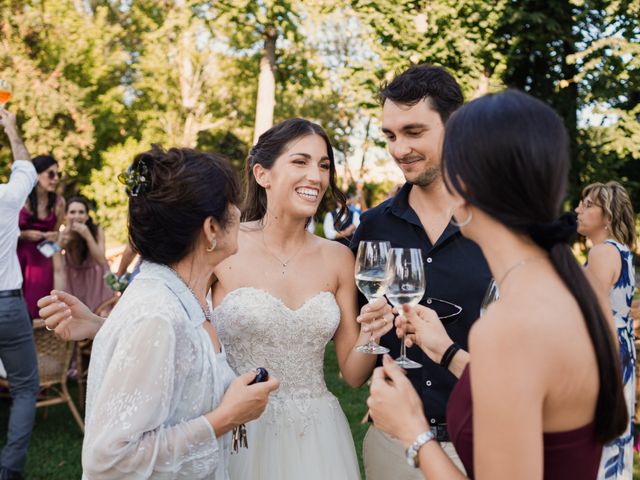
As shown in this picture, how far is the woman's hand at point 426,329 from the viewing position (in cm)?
242

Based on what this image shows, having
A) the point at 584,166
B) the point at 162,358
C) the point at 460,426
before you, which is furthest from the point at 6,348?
the point at 584,166

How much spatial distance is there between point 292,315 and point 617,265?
3409 mm

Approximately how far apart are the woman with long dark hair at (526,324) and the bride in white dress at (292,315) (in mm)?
1504

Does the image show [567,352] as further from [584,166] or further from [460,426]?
[584,166]

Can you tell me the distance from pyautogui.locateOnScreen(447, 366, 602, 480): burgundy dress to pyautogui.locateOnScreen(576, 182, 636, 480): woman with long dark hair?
3529 mm

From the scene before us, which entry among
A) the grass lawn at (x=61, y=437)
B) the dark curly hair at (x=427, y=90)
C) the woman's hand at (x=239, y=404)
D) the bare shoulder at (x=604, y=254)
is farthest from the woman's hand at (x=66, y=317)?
the bare shoulder at (x=604, y=254)

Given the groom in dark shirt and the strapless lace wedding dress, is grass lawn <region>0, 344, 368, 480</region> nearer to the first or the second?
the strapless lace wedding dress

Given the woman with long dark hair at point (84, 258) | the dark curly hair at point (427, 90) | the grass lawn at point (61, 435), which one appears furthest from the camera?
the woman with long dark hair at point (84, 258)

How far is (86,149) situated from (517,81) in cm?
1632

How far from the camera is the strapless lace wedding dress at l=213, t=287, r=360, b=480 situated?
3076mm

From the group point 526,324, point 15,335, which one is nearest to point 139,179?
point 526,324

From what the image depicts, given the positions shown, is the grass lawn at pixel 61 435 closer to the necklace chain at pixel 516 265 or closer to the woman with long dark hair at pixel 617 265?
the woman with long dark hair at pixel 617 265

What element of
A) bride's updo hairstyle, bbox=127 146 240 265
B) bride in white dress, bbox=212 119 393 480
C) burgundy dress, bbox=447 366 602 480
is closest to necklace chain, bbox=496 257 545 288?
burgundy dress, bbox=447 366 602 480

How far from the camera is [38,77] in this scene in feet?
76.6
